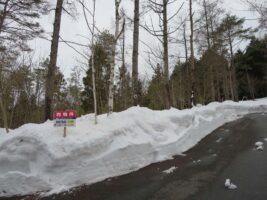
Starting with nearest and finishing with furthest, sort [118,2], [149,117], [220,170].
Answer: [220,170] → [149,117] → [118,2]

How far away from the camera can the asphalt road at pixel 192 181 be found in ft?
11.4

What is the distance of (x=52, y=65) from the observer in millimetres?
7371

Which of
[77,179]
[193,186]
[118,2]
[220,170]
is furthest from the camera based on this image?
[118,2]

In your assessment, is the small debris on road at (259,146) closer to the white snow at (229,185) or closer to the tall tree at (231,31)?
the white snow at (229,185)

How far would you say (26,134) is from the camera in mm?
4594

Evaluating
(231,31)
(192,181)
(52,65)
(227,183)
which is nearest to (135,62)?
(52,65)

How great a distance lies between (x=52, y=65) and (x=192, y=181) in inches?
231

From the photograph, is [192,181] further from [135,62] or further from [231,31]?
[231,31]

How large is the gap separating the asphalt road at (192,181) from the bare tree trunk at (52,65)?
3.82 metres

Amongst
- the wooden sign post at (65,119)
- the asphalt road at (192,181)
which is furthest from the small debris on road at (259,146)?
the wooden sign post at (65,119)

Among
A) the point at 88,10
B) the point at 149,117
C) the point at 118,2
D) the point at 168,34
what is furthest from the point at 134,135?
the point at 168,34

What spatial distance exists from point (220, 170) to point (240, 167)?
19.5 inches

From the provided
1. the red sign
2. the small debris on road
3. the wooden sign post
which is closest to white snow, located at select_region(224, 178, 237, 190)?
the small debris on road

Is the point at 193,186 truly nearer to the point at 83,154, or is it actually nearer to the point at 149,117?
the point at 83,154
